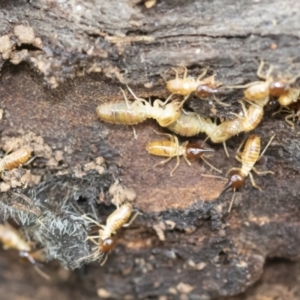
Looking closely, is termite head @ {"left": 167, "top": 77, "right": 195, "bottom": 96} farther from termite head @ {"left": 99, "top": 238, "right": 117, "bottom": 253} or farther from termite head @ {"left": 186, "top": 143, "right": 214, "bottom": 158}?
termite head @ {"left": 99, "top": 238, "right": 117, "bottom": 253}

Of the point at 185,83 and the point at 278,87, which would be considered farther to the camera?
the point at 185,83

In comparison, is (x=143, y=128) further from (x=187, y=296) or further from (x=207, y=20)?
(x=187, y=296)

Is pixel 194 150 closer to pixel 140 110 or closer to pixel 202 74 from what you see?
pixel 140 110

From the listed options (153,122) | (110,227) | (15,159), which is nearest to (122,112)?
(153,122)

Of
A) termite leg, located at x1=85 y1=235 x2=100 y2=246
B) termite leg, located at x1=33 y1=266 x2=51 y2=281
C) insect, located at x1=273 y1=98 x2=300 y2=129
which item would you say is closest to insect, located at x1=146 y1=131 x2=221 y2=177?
insect, located at x1=273 y1=98 x2=300 y2=129

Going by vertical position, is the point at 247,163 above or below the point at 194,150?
below
